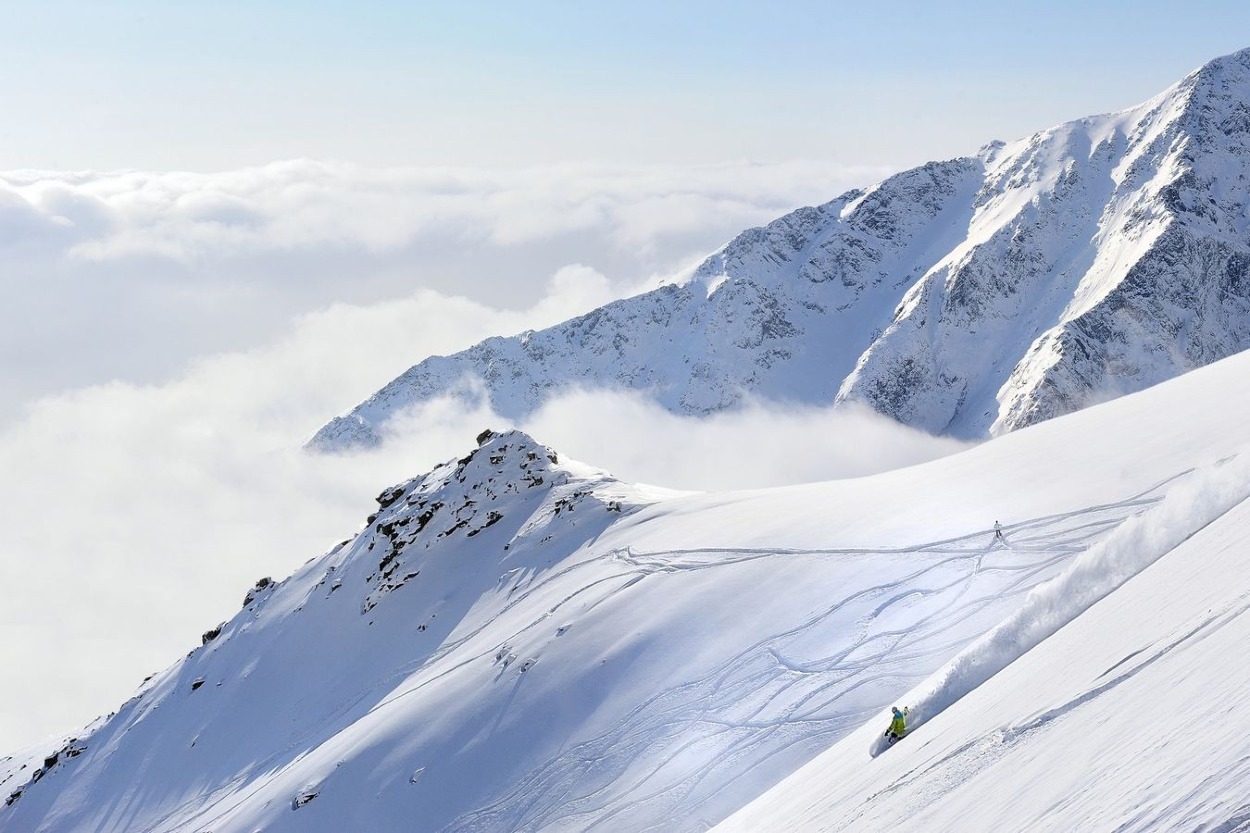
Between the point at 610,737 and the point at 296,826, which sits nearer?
the point at 610,737

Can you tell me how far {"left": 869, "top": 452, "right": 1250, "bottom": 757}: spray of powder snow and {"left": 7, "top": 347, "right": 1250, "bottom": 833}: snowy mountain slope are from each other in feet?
1.97

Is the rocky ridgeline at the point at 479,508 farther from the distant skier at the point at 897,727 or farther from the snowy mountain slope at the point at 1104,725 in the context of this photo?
the snowy mountain slope at the point at 1104,725

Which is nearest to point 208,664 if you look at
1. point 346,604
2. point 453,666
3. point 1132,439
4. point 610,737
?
point 346,604

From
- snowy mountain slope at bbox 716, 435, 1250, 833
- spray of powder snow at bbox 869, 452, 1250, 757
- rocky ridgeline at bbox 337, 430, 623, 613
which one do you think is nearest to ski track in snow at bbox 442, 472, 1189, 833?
spray of powder snow at bbox 869, 452, 1250, 757

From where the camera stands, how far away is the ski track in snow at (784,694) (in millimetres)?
29953

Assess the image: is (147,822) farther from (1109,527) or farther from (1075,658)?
(1075,658)

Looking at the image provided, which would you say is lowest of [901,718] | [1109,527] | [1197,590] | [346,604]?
[1109,527]

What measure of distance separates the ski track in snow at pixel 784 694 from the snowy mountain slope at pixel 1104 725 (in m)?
12.4

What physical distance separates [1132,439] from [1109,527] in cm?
557

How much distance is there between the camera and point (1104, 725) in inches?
349

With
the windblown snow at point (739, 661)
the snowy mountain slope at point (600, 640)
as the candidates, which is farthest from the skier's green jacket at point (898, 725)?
the snowy mountain slope at point (600, 640)

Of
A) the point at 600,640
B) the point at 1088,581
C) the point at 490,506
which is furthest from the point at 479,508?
the point at 1088,581

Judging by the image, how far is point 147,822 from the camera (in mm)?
58094

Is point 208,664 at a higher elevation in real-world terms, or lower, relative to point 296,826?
higher
